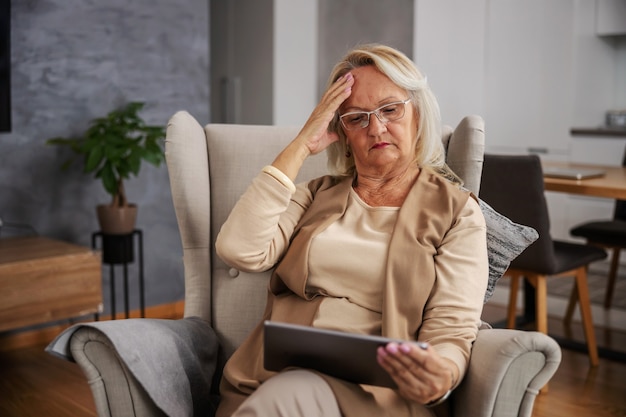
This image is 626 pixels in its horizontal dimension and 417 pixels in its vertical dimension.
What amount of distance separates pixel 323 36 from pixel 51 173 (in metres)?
2.53

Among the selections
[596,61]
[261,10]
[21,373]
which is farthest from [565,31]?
[21,373]

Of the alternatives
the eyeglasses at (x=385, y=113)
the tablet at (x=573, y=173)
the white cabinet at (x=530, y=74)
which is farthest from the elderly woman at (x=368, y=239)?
the white cabinet at (x=530, y=74)

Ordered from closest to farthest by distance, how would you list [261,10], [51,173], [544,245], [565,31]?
[544,245] < [51,173] < [261,10] < [565,31]

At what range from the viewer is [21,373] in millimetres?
3139

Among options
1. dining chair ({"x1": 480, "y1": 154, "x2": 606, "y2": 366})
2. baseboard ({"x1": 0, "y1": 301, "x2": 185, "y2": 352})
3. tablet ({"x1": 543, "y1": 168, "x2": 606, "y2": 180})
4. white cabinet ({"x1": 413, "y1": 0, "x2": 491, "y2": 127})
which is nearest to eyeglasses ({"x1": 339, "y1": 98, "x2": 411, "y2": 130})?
dining chair ({"x1": 480, "y1": 154, "x2": 606, "y2": 366})

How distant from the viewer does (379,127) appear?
1693 millimetres

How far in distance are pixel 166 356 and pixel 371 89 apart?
2.35 feet

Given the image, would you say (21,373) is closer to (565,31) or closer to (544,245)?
(544,245)

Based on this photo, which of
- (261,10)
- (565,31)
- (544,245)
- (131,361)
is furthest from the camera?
(565,31)

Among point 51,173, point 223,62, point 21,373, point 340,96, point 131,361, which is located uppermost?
point 223,62

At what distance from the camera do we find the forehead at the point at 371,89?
170cm

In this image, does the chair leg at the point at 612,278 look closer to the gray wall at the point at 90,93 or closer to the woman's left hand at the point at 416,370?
the gray wall at the point at 90,93

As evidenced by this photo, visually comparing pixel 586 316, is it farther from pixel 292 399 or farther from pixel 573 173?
pixel 292 399

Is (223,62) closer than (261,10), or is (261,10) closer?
(261,10)
